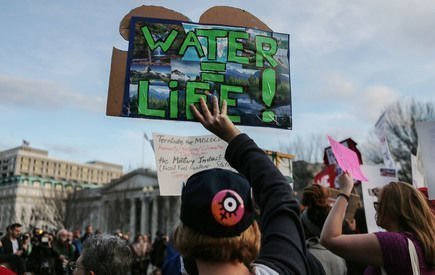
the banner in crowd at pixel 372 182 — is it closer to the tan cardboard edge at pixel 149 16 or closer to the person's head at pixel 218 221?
the tan cardboard edge at pixel 149 16

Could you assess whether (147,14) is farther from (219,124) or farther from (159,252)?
(159,252)

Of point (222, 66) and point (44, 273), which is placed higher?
point (222, 66)

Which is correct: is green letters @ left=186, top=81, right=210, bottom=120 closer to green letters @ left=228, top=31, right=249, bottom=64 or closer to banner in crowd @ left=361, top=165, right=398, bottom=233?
green letters @ left=228, top=31, right=249, bottom=64

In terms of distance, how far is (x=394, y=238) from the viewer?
2656 mm

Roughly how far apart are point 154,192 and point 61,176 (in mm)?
74004

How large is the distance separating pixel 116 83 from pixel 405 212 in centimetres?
213

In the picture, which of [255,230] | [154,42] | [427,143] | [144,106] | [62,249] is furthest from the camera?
[62,249]

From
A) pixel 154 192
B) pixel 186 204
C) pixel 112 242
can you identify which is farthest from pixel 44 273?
pixel 154 192

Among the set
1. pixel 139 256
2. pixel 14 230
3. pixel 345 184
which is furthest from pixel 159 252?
pixel 345 184

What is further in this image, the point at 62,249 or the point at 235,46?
the point at 62,249

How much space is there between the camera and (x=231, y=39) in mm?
3660

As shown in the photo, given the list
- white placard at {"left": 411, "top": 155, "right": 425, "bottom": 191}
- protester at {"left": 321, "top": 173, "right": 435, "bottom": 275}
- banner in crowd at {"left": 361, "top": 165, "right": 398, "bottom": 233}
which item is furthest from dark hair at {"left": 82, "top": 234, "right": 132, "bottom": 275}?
white placard at {"left": 411, "top": 155, "right": 425, "bottom": 191}

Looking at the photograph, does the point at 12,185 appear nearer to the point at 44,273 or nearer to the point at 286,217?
the point at 44,273

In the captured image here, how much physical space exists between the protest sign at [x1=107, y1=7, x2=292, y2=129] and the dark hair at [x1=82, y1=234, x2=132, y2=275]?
0.95 metres
